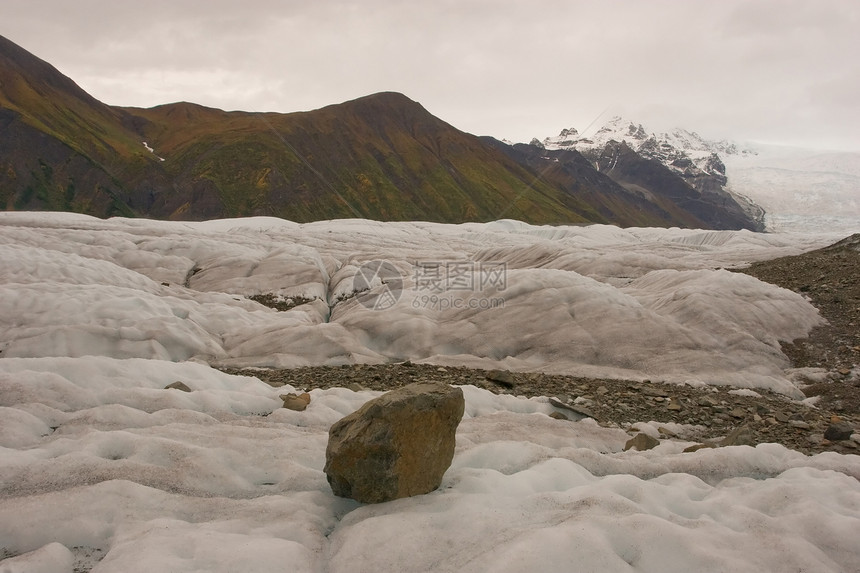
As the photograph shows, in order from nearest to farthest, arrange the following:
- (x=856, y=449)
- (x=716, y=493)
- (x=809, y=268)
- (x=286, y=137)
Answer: (x=716, y=493) → (x=856, y=449) → (x=809, y=268) → (x=286, y=137)

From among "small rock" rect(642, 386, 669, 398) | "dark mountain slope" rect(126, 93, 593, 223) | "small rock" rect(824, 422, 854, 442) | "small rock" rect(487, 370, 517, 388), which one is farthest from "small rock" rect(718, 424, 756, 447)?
"dark mountain slope" rect(126, 93, 593, 223)

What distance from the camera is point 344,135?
199 m

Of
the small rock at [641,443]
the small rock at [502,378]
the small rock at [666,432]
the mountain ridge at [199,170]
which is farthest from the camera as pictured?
the mountain ridge at [199,170]

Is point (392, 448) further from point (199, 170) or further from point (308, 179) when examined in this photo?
point (199, 170)

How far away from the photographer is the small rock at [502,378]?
14.6 m

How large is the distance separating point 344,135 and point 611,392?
199 meters

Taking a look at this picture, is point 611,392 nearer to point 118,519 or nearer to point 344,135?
point 118,519

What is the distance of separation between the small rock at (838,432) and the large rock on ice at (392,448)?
863cm

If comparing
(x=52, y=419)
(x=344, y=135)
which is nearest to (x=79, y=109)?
(x=344, y=135)

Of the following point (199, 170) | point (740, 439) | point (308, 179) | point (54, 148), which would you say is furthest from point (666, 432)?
point (199, 170)

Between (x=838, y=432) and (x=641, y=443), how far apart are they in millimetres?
4217

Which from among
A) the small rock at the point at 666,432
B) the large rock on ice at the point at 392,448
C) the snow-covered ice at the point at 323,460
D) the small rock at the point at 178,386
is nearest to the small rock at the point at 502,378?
the snow-covered ice at the point at 323,460

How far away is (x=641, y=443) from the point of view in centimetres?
985

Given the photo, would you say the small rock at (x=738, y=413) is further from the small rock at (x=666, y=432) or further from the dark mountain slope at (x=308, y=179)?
the dark mountain slope at (x=308, y=179)
